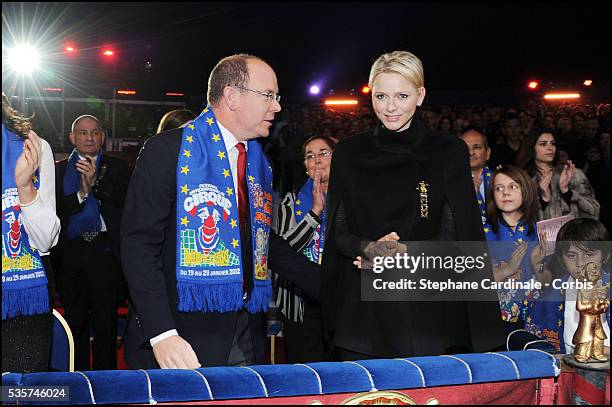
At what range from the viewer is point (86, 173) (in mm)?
5402

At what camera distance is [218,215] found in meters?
2.71

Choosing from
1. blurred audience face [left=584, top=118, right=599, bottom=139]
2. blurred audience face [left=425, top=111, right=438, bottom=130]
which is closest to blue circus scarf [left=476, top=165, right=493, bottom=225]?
blurred audience face [left=584, top=118, right=599, bottom=139]

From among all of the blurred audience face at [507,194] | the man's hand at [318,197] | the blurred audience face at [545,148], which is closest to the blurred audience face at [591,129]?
the blurred audience face at [545,148]

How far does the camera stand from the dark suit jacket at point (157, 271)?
7.93 ft

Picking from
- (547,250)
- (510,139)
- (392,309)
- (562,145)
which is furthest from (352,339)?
(562,145)

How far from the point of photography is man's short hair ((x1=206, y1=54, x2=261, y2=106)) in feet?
9.17

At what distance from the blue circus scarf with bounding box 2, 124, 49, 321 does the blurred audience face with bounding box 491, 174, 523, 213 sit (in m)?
3.05

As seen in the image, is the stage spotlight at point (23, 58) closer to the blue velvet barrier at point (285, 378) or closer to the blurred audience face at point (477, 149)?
the blurred audience face at point (477, 149)

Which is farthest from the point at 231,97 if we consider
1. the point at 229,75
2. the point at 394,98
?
the point at 394,98

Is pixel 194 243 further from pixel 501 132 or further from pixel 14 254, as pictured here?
pixel 501 132

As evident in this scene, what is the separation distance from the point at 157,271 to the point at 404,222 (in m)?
0.90

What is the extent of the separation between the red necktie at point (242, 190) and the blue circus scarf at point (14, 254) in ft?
2.56

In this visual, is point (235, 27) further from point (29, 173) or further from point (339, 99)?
point (29, 173)

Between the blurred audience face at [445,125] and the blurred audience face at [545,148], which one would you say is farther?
the blurred audience face at [445,125]
